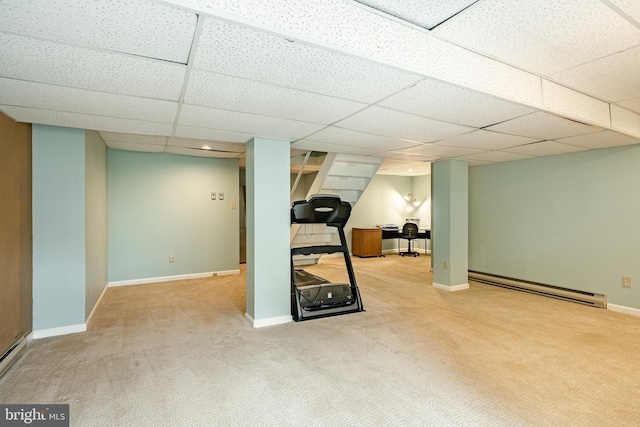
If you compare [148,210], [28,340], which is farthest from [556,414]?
[148,210]

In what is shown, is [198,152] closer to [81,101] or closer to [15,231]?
[15,231]

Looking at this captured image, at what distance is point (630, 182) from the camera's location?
3.87 m

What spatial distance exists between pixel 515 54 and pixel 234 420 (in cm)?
277

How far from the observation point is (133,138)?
432cm

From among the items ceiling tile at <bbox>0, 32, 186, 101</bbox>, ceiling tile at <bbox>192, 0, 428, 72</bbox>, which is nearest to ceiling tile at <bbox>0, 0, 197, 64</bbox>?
ceiling tile at <bbox>0, 32, 186, 101</bbox>

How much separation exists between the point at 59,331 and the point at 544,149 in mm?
5984

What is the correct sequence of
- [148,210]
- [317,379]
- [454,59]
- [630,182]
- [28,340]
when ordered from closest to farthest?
1. [454,59]
2. [317,379]
3. [28,340]
4. [630,182]
5. [148,210]

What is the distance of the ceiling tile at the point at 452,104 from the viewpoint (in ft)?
6.83

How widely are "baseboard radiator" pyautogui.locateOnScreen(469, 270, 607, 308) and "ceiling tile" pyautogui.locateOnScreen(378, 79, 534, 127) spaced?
309cm

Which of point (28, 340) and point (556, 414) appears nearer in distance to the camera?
point (556, 414)

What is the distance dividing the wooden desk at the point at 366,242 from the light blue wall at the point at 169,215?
11.1ft

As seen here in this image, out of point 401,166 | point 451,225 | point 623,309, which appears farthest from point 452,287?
point 401,166

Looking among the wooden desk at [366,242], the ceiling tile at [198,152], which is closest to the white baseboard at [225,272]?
the ceiling tile at [198,152]

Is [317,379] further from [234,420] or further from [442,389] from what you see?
[442,389]
